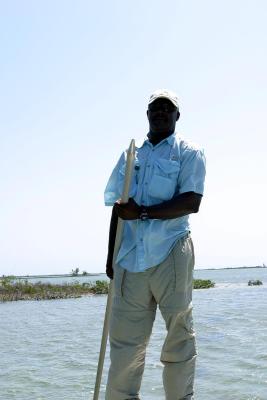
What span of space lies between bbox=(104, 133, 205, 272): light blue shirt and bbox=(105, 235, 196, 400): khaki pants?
2.6 inches

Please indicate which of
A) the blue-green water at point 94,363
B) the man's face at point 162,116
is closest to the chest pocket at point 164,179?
the man's face at point 162,116

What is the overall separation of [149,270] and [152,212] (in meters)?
0.36

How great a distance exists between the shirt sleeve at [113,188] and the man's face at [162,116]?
0.31 m

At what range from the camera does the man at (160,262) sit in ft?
11.1

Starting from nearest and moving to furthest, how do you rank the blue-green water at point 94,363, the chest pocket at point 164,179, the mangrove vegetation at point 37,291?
the chest pocket at point 164,179 < the blue-green water at point 94,363 < the mangrove vegetation at point 37,291

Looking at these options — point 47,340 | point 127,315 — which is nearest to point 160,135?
point 127,315

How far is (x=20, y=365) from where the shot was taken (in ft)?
27.5

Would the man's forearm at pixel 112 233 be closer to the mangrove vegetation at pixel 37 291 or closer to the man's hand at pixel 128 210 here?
the man's hand at pixel 128 210

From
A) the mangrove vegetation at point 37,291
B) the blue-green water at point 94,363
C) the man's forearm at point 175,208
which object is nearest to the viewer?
the man's forearm at point 175,208

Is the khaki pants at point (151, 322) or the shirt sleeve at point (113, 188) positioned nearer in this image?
the khaki pants at point (151, 322)

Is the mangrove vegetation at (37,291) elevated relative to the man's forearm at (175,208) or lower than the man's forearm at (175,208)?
lower

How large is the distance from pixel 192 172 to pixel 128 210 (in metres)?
0.45

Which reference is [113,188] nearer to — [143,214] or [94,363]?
[143,214]

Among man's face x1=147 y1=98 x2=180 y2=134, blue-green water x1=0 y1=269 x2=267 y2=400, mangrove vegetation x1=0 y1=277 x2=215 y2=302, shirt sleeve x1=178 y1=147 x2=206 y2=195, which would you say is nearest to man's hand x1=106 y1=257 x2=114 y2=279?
shirt sleeve x1=178 y1=147 x2=206 y2=195
